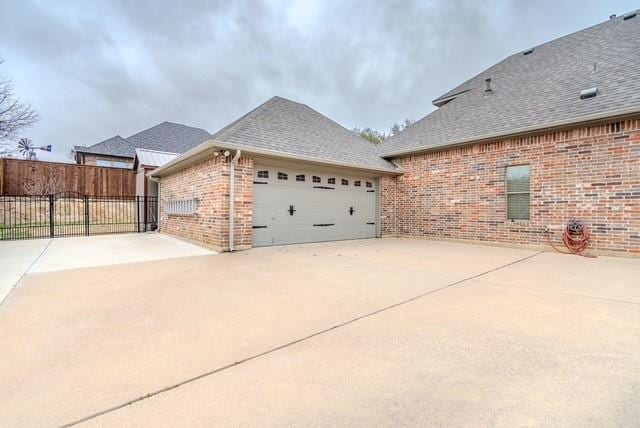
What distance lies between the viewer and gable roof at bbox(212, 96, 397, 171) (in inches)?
302

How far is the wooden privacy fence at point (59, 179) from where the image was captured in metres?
15.3

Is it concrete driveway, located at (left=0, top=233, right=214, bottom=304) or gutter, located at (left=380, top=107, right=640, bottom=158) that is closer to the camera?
concrete driveway, located at (left=0, top=233, right=214, bottom=304)

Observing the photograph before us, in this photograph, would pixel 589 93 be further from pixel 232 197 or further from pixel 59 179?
pixel 59 179

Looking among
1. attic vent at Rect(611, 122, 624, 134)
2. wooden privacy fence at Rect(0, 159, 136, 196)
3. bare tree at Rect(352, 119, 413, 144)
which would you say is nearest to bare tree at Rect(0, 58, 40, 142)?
wooden privacy fence at Rect(0, 159, 136, 196)

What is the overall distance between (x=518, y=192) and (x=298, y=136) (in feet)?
20.4

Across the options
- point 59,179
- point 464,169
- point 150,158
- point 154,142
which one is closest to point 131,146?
point 154,142

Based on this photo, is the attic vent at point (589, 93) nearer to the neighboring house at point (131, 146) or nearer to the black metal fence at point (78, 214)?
the black metal fence at point (78, 214)

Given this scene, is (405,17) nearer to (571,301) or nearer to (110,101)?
(571,301)

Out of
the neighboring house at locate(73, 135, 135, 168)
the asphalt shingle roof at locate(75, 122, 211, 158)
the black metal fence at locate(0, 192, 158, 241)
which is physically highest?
the asphalt shingle roof at locate(75, 122, 211, 158)

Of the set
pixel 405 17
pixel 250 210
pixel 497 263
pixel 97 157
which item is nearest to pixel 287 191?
pixel 250 210

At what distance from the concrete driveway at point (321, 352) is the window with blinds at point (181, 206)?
4332 millimetres

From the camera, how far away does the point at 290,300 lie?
3.45 meters

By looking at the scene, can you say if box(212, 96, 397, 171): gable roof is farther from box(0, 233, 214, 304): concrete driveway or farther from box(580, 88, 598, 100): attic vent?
box(580, 88, 598, 100): attic vent

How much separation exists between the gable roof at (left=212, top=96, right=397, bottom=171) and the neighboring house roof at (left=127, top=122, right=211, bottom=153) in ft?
48.2
